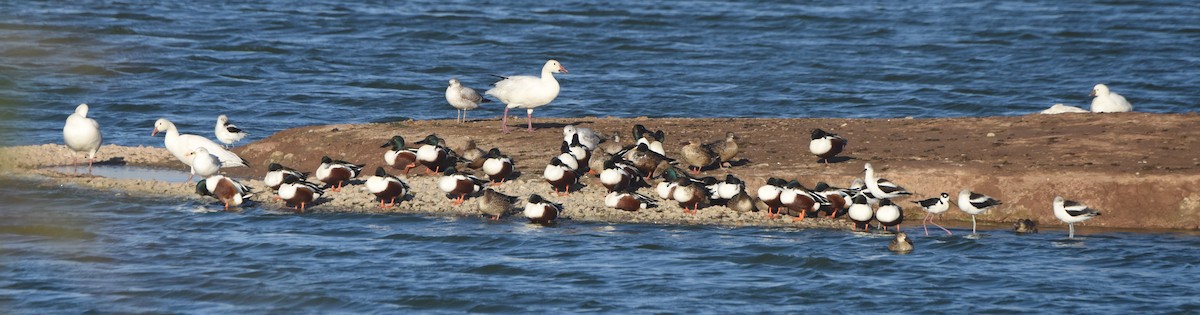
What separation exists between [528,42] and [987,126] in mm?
20943

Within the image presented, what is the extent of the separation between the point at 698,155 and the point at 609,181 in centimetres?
157

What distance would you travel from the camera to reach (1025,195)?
15.4 meters

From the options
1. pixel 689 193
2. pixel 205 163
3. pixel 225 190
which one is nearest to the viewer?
pixel 689 193

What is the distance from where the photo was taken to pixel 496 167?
16.4 m

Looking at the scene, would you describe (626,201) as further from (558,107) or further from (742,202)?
(558,107)

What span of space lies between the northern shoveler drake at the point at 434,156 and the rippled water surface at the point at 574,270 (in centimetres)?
170

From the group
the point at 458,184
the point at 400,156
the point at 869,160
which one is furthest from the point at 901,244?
the point at 400,156

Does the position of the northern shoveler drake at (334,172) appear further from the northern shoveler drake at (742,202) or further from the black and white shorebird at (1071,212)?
the black and white shorebird at (1071,212)

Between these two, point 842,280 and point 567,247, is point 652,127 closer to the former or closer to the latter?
point 567,247

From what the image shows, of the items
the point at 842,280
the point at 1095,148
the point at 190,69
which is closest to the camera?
the point at 842,280

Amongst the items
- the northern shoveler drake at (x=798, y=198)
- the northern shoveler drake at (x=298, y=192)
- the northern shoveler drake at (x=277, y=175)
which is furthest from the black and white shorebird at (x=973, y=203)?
the northern shoveler drake at (x=277, y=175)

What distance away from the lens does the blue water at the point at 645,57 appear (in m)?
28.2

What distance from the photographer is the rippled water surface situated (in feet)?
39.3

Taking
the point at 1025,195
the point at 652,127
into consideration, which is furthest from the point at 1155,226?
the point at 652,127
